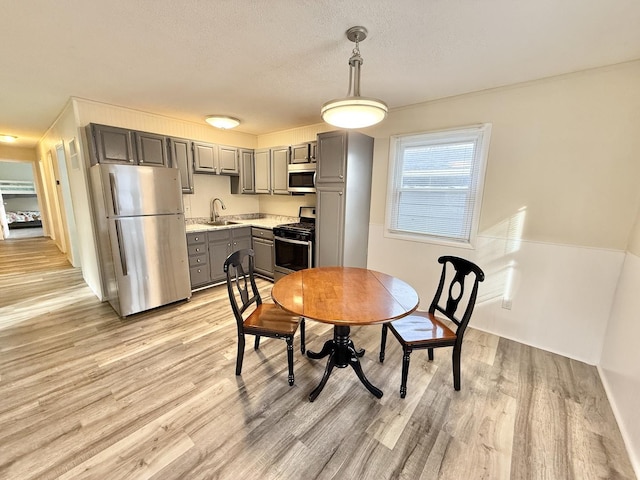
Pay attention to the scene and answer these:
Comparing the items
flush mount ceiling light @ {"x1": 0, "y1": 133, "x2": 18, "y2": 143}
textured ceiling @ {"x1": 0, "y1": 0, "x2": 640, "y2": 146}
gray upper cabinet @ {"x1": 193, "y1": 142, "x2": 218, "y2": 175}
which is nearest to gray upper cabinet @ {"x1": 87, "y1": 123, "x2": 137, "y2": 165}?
textured ceiling @ {"x1": 0, "y1": 0, "x2": 640, "y2": 146}

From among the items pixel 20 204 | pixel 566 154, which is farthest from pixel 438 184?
pixel 20 204

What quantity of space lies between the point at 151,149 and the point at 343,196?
2576 millimetres

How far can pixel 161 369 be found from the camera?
214 centimetres

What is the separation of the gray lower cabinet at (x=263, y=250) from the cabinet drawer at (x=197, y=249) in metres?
0.81

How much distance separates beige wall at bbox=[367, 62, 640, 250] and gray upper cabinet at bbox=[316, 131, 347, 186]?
120cm

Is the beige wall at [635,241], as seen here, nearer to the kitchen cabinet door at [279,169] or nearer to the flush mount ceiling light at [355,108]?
the flush mount ceiling light at [355,108]

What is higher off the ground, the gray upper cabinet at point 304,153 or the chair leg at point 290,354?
the gray upper cabinet at point 304,153

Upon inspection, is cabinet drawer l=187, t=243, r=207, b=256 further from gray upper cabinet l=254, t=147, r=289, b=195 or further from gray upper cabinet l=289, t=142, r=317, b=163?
gray upper cabinet l=289, t=142, r=317, b=163

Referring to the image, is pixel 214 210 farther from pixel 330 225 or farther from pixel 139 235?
pixel 330 225

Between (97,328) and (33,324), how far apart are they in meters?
0.77

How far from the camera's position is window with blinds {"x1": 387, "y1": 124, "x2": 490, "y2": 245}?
8.91ft

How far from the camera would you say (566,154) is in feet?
7.36

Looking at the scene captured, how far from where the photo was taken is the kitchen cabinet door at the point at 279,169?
4.07 m

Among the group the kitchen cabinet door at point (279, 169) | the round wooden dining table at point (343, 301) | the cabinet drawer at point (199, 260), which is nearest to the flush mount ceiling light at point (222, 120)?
the kitchen cabinet door at point (279, 169)
